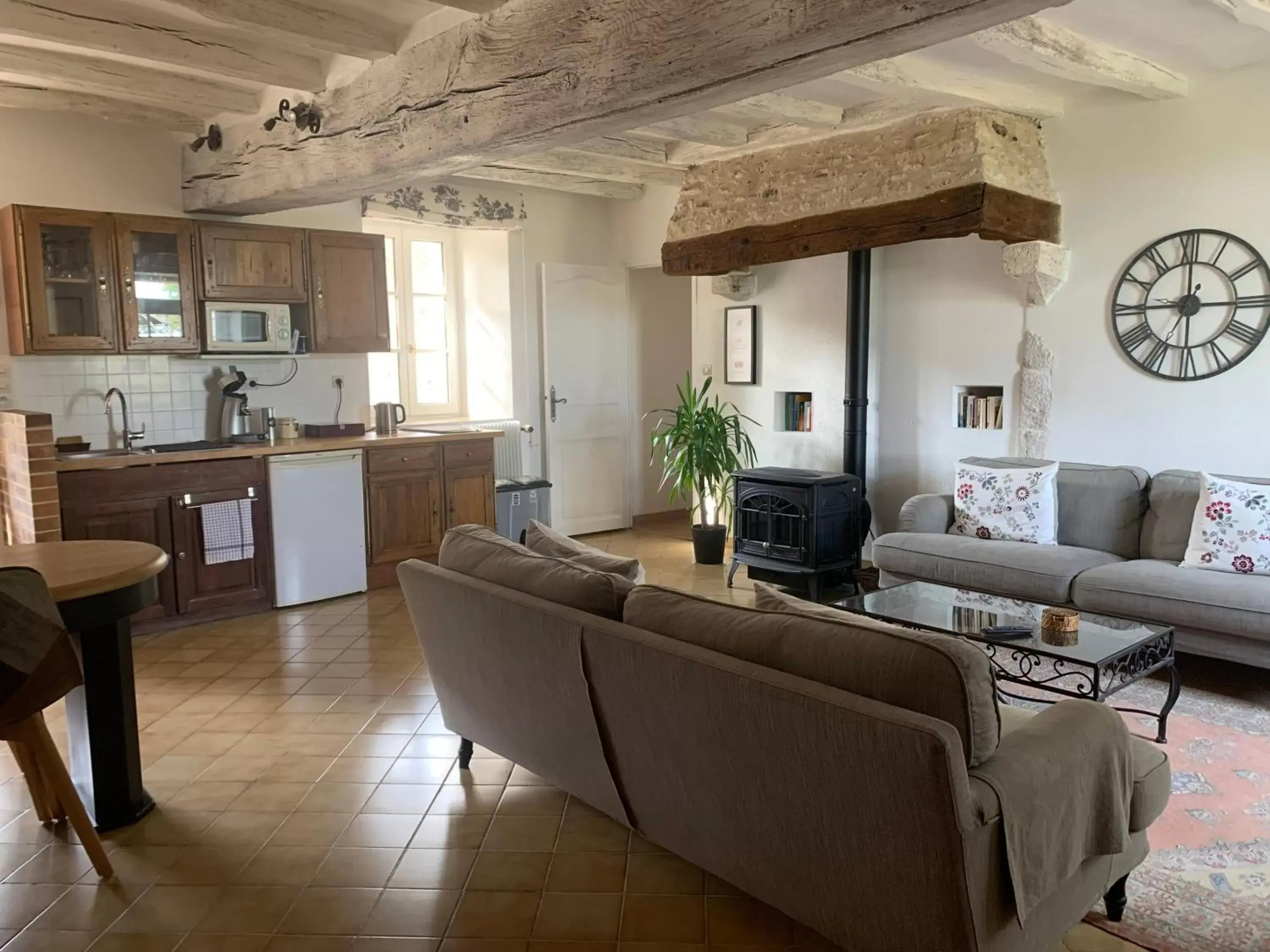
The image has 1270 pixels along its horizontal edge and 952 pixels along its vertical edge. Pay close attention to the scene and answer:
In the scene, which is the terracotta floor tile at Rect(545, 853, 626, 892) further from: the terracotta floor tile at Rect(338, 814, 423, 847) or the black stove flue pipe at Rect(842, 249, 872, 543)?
the black stove flue pipe at Rect(842, 249, 872, 543)

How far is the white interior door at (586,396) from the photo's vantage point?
6.93m

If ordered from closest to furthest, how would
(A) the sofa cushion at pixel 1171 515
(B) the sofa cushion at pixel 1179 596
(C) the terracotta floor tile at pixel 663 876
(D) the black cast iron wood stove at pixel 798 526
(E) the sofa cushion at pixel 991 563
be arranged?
(C) the terracotta floor tile at pixel 663 876, (B) the sofa cushion at pixel 1179 596, (E) the sofa cushion at pixel 991 563, (A) the sofa cushion at pixel 1171 515, (D) the black cast iron wood stove at pixel 798 526

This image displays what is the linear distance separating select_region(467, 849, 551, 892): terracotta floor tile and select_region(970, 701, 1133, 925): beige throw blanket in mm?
1191

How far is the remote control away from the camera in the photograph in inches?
125

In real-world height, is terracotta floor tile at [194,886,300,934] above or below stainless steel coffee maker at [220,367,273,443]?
below

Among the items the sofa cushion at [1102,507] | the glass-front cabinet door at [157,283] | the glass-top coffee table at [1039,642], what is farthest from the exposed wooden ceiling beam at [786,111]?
the glass-front cabinet door at [157,283]

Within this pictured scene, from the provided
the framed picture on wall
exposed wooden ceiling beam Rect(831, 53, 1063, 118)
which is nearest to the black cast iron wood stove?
the framed picture on wall

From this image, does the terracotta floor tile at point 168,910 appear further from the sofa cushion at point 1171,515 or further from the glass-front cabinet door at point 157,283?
the sofa cushion at point 1171,515

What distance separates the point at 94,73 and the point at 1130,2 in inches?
156

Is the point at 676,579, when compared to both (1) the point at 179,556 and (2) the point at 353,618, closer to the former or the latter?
(2) the point at 353,618

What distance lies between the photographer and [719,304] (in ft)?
21.3

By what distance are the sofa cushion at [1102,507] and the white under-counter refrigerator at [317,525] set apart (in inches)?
145

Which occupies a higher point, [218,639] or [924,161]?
[924,161]

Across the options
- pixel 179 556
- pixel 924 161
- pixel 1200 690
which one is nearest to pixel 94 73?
pixel 179 556
